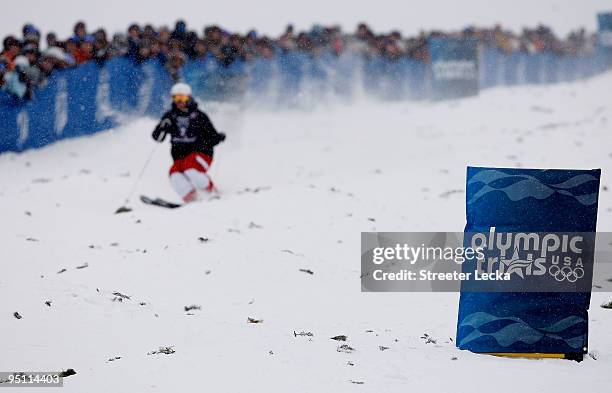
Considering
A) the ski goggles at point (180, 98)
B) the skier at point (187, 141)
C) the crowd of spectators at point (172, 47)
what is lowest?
the skier at point (187, 141)

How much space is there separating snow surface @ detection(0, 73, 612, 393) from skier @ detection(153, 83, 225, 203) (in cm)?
63

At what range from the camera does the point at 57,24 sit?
154 ft

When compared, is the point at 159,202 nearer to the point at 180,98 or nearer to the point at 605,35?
the point at 180,98

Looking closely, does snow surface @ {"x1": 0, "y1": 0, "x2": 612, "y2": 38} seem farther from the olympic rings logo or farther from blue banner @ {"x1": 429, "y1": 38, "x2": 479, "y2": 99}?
the olympic rings logo

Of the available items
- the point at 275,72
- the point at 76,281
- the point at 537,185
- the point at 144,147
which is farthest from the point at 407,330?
the point at 275,72

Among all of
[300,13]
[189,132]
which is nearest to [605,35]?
[189,132]

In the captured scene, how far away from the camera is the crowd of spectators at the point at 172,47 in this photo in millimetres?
13531

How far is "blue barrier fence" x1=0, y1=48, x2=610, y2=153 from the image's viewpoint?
1393cm

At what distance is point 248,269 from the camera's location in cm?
718

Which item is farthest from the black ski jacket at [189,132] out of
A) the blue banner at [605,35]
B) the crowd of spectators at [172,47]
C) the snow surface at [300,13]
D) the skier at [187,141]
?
the snow surface at [300,13]

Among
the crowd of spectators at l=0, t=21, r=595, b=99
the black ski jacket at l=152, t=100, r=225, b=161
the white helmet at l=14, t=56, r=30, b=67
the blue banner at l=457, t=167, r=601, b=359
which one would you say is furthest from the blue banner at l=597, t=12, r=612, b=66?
the blue banner at l=457, t=167, r=601, b=359

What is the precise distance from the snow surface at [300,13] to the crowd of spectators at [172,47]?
20.1 metres

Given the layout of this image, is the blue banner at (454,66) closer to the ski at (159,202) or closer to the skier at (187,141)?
the skier at (187,141)

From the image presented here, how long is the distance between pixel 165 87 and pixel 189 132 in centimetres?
538
